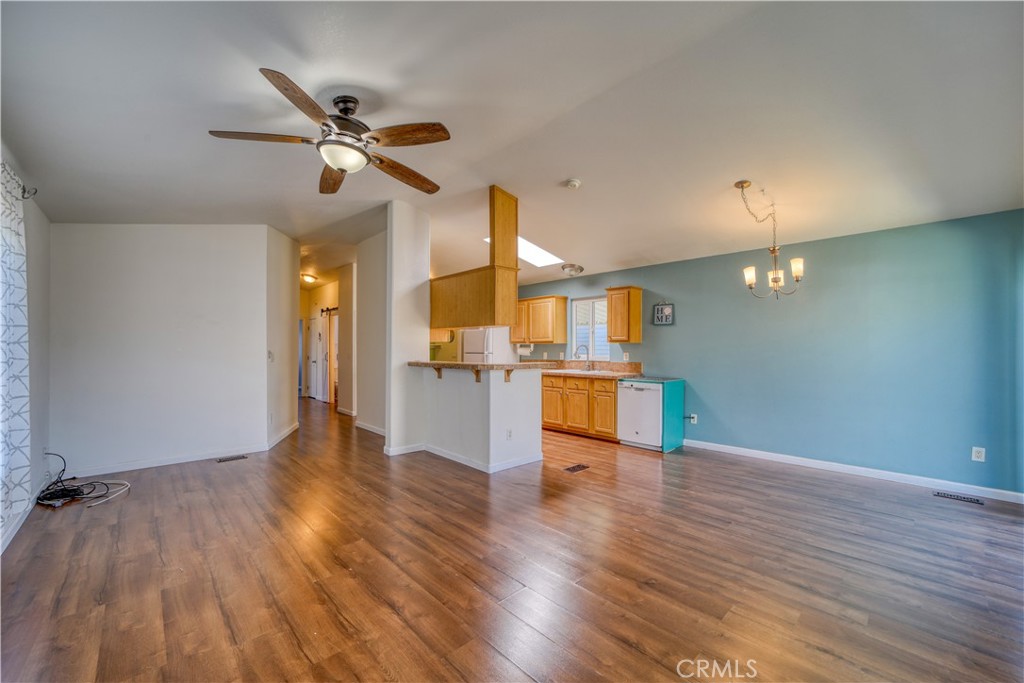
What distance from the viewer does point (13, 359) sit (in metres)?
2.64

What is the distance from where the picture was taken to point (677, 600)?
1.98 metres

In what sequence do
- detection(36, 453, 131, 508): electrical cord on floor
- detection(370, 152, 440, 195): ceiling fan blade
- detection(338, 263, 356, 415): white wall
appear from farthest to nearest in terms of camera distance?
detection(338, 263, 356, 415): white wall, detection(36, 453, 131, 508): electrical cord on floor, detection(370, 152, 440, 195): ceiling fan blade

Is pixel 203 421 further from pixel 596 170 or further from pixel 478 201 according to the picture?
pixel 596 170

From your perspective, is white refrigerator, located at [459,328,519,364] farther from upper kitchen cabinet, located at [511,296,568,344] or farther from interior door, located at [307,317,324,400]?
interior door, located at [307,317,324,400]

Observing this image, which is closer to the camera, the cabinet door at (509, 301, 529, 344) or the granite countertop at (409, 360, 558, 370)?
the granite countertop at (409, 360, 558, 370)

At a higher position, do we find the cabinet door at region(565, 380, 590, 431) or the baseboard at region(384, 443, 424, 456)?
the cabinet door at region(565, 380, 590, 431)

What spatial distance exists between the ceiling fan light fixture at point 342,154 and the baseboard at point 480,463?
294 centimetres

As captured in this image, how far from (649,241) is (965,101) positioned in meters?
2.78

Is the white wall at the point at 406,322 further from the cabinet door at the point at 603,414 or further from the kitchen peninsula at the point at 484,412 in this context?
the cabinet door at the point at 603,414

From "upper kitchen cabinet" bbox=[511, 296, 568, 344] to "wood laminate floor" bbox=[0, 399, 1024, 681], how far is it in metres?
3.51

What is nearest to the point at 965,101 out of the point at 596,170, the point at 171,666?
the point at 596,170

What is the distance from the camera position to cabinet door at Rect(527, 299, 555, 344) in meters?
6.82

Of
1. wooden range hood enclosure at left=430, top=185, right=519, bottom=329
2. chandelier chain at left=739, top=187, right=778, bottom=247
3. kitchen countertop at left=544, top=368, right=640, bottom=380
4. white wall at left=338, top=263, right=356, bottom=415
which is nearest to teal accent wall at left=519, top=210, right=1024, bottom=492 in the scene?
chandelier chain at left=739, top=187, right=778, bottom=247

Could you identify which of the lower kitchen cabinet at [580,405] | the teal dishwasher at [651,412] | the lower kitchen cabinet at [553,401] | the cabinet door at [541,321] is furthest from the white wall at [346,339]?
the teal dishwasher at [651,412]
